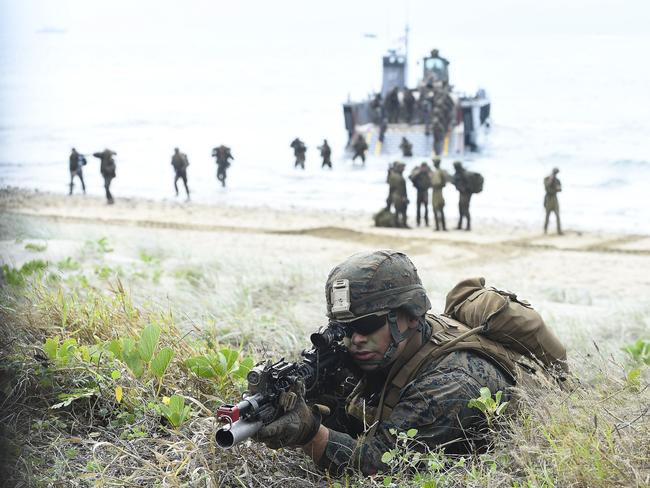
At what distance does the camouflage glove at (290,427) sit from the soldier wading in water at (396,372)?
0.08 m

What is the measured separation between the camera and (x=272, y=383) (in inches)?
126

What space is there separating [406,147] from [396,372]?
3389cm

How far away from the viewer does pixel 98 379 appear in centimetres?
409

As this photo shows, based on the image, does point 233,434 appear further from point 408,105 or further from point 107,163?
point 408,105

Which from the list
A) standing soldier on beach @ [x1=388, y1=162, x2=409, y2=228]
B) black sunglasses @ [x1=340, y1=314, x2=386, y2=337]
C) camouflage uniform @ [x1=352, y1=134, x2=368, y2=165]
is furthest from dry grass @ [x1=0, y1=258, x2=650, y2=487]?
camouflage uniform @ [x1=352, y1=134, x2=368, y2=165]

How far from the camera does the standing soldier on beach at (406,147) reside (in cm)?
3706

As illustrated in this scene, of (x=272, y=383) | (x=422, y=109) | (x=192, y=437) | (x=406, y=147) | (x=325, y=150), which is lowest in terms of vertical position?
(x=192, y=437)

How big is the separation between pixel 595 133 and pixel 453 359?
169 feet

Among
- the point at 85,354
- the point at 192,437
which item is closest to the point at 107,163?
the point at 85,354

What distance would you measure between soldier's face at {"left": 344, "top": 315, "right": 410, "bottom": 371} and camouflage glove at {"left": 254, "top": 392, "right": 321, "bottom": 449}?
1.44 feet

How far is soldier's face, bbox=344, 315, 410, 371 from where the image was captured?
147 inches

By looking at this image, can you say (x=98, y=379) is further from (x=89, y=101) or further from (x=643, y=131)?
(x=89, y=101)

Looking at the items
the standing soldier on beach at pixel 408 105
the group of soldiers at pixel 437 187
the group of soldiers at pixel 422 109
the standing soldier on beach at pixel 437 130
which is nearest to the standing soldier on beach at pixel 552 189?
the group of soldiers at pixel 437 187

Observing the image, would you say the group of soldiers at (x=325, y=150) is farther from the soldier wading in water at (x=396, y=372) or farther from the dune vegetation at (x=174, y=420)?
the soldier wading in water at (x=396, y=372)
